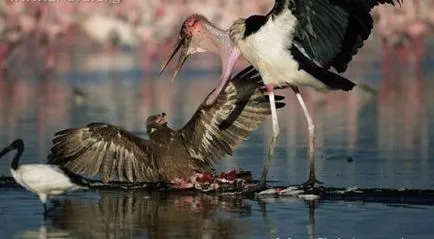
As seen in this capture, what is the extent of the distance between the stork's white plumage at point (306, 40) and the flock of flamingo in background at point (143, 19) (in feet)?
62.1

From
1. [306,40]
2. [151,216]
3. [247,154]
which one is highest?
[306,40]

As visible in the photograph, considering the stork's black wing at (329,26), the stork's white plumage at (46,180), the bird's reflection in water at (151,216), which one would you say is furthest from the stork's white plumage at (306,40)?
the stork's white plumage at (46,180)

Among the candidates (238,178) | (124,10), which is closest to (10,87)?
(124,10)

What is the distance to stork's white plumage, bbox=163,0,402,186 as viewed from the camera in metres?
10.9

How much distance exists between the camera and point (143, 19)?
32250mm

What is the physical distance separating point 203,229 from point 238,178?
2.08 meters

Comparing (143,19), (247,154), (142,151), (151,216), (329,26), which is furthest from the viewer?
(143,19)

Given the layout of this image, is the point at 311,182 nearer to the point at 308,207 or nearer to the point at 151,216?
the point at 308,207

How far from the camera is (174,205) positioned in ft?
33.6

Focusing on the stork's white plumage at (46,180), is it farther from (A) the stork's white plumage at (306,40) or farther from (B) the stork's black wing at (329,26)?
(B) the stork's black wing at (329,26)

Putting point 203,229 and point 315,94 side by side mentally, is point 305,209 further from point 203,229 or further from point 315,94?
point 315,94

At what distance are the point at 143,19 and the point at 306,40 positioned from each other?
70.4 ft

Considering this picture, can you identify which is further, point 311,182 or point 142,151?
point 142,151

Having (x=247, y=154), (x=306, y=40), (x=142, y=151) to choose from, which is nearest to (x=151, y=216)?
(x=142, y=151)
